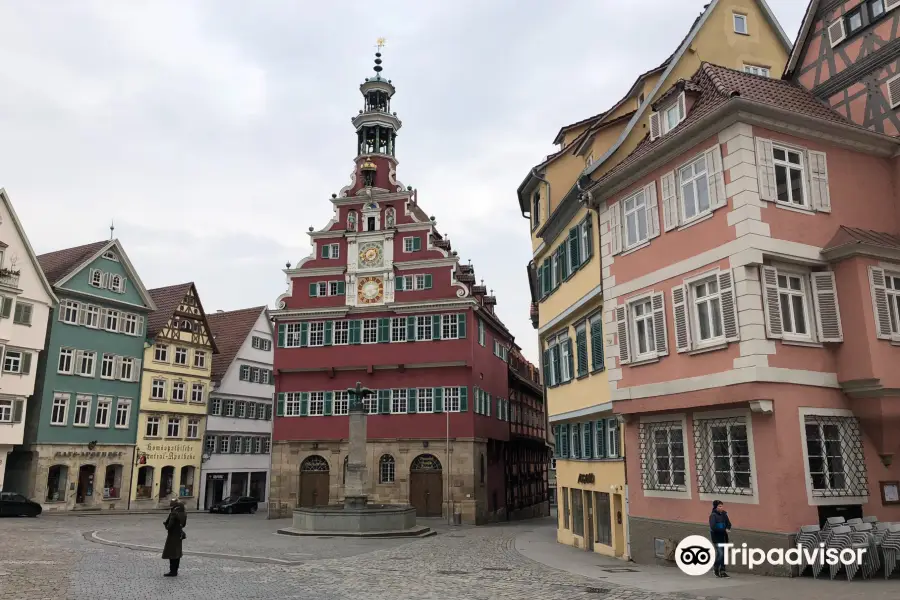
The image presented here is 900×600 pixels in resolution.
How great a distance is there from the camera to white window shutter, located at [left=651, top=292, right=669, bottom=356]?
17469 millimetres

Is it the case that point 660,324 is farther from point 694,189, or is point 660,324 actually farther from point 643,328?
point 694,189

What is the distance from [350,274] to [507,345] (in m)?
14.3

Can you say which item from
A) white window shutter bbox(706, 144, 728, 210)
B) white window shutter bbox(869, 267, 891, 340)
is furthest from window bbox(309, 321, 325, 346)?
white window shutter bbox(869, 267, 891, 340)

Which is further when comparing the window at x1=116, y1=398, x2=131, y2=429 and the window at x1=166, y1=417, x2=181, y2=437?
the window at x1=166, y1=417, x2=181, y2=437

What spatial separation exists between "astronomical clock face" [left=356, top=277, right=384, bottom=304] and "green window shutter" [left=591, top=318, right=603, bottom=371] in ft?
76.3

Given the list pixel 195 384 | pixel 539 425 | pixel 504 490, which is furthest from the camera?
pixel 539 425

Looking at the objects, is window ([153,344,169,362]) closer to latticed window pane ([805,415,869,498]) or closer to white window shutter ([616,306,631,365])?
white window shutter ([616,306,631,365])

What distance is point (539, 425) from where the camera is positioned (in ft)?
214

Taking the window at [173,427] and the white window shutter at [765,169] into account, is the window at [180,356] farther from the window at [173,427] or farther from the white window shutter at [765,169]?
the white window shutter at [765,169]

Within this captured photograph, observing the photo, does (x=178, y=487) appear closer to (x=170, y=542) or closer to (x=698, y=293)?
(x=170, y=542)

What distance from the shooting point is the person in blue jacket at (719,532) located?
1471 centimetres

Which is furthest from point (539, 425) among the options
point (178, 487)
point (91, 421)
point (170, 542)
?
point (170, 542)


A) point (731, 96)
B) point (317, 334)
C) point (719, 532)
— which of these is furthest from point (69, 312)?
point (719, 532)

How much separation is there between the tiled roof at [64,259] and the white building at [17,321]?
6.77ft
